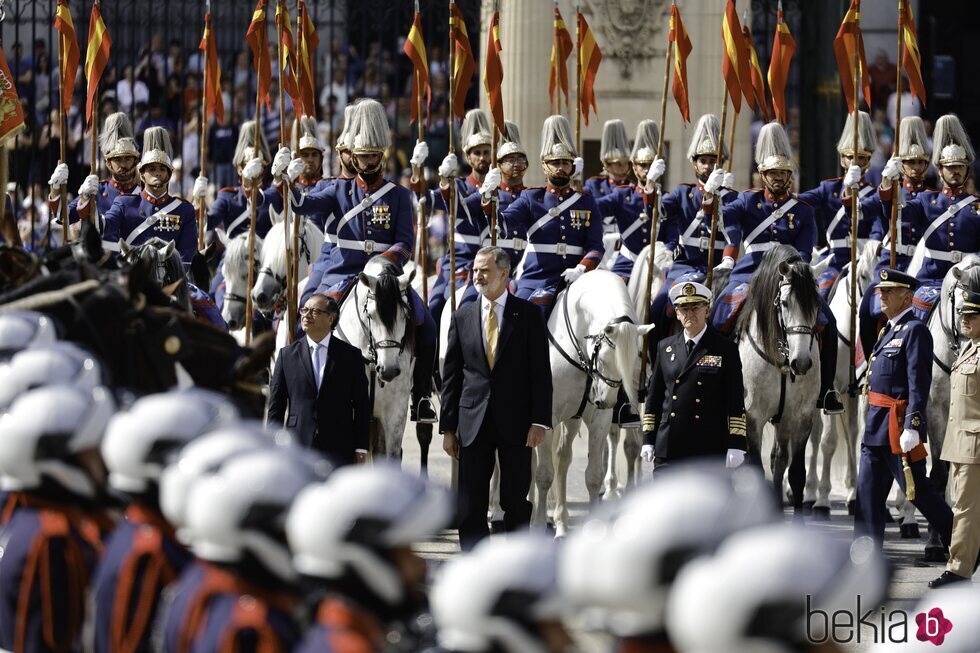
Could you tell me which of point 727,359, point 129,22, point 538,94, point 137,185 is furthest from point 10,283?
point 129,22

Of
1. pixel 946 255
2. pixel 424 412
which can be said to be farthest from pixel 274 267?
pixel 946 255

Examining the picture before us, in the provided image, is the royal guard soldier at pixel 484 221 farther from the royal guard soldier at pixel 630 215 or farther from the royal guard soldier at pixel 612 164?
the royal guard soldier at pixel 612 164

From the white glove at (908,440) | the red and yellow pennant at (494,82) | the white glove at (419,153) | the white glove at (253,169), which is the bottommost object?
the white glove at (908,440)

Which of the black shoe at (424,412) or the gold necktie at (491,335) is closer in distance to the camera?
the gold necktie at (491,335)

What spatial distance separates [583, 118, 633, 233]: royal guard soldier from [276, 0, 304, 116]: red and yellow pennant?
2410 mm

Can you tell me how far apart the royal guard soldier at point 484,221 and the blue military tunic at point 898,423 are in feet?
10.4

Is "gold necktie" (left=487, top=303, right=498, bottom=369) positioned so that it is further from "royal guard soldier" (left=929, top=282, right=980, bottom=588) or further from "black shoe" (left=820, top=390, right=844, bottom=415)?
"black shoe" (left=820, top=390, right=844, bottom=415)

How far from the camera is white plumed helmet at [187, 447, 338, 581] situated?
418 cm

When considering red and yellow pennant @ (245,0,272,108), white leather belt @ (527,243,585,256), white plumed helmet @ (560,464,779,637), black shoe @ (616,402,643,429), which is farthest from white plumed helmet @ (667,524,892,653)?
red and yellow pennant @ (245,0,272,108)

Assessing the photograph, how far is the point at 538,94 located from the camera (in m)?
17.6

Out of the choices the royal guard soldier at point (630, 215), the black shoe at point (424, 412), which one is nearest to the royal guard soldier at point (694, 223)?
the royal guard soldier at point (630, 215)

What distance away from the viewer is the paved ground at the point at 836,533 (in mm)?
9070

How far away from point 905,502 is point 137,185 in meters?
6.03

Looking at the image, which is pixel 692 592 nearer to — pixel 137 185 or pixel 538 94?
pixel 137 185
